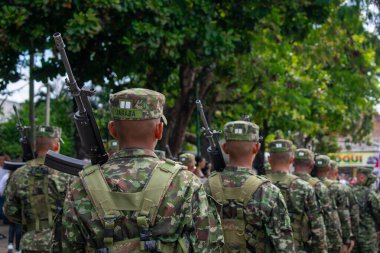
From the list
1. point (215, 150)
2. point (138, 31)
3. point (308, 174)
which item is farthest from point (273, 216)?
point (138, 31)

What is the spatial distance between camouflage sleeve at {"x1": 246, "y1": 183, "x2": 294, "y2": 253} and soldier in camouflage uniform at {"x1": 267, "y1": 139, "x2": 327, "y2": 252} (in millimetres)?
1682

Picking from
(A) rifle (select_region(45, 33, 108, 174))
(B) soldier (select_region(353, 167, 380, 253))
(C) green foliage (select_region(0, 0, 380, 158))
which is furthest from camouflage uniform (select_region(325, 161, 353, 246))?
(A) rifle (select_region(45, 33, 108, 174))

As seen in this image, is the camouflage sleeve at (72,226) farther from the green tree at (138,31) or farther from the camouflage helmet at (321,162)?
the camouflage helmet at (321,162)

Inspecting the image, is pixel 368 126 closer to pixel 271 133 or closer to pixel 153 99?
pixel 271 133

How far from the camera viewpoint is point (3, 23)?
10.5 m

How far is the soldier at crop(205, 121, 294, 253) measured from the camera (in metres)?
5.43

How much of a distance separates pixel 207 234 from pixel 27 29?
7.79m

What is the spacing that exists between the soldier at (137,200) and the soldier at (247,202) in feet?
5.42

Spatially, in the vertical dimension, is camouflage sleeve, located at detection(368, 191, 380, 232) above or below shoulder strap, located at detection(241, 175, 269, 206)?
below

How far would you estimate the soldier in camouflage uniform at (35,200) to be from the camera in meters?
6.70

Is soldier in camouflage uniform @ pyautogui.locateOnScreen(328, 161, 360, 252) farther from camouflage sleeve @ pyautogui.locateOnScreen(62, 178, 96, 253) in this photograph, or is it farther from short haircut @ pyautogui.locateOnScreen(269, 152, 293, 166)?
camouflage sleeve @ pyautogui.locateOnScreen(62, 178, 96, 253)

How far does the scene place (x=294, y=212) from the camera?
285 inches

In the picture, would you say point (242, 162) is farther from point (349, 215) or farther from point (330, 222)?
point (349, 215)

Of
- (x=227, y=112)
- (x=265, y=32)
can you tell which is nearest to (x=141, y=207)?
(x=265, y=32)
